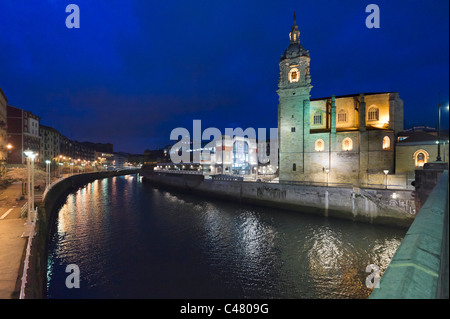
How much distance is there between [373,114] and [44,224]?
47139 millimetres

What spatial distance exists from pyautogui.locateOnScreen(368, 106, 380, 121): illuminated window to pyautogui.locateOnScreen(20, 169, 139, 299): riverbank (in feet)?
151

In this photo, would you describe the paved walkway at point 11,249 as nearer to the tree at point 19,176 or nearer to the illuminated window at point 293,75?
the tree at point 19,176

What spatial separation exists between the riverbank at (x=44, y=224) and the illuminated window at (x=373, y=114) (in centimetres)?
4597

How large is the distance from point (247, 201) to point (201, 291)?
25619mm

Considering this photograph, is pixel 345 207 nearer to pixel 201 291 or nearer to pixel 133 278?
pixel 201 291

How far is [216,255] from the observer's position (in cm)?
1953

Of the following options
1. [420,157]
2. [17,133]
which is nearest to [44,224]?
[420,157]

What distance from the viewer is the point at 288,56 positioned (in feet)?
137

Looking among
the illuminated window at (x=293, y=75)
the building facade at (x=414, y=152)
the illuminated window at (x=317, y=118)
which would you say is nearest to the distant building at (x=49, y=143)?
the illuminated window at (x=293, y=75)

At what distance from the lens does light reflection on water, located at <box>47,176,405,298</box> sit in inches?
575

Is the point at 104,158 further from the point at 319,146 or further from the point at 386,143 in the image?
the point at 386,143

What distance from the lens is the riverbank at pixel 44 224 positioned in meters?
10.8

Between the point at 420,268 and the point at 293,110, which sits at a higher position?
the point at 293,110
